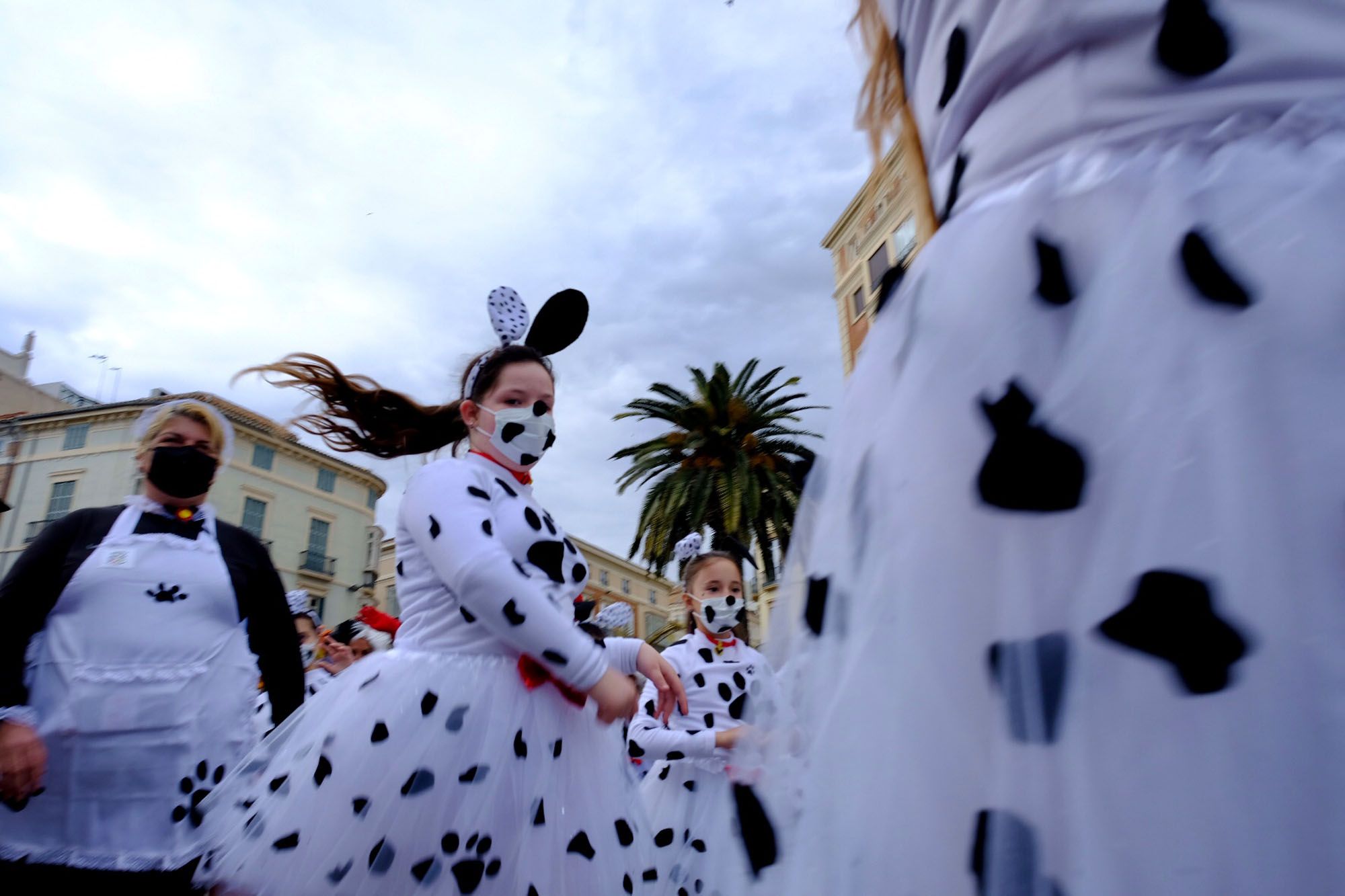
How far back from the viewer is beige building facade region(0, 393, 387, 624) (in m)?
31.4

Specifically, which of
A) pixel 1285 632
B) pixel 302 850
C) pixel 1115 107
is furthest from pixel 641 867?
pixel 1115 107

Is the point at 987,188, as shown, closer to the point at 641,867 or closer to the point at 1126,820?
the point at 1126,820

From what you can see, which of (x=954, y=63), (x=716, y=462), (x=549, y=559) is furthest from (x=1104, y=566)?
(x=716, y=462)

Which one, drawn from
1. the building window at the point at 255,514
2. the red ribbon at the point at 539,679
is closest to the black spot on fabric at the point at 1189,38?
the red ribbon at the point at 539,679

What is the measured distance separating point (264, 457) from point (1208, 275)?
1485 inches

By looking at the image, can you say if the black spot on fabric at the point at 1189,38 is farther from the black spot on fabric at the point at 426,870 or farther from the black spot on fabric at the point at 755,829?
the black spot on fabric at the point at 426,870

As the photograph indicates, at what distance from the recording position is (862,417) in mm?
1121

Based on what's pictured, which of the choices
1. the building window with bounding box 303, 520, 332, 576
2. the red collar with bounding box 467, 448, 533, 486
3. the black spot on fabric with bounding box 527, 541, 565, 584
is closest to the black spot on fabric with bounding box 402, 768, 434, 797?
→ the black spot on fabric with bounding box 527, 541, 565, 584

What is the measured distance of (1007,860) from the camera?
80 cm

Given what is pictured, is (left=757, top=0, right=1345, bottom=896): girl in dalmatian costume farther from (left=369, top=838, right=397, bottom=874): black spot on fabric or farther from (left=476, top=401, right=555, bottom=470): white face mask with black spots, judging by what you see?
(left=476, top=401, right=555, bottom=470): white face mask with black spots

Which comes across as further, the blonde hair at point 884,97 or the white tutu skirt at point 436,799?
the white tutu skirt at point 436,799

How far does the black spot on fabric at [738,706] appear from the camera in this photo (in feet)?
13.2

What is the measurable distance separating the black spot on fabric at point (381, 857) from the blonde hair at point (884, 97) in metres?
1.63

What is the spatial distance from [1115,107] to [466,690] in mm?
1736
